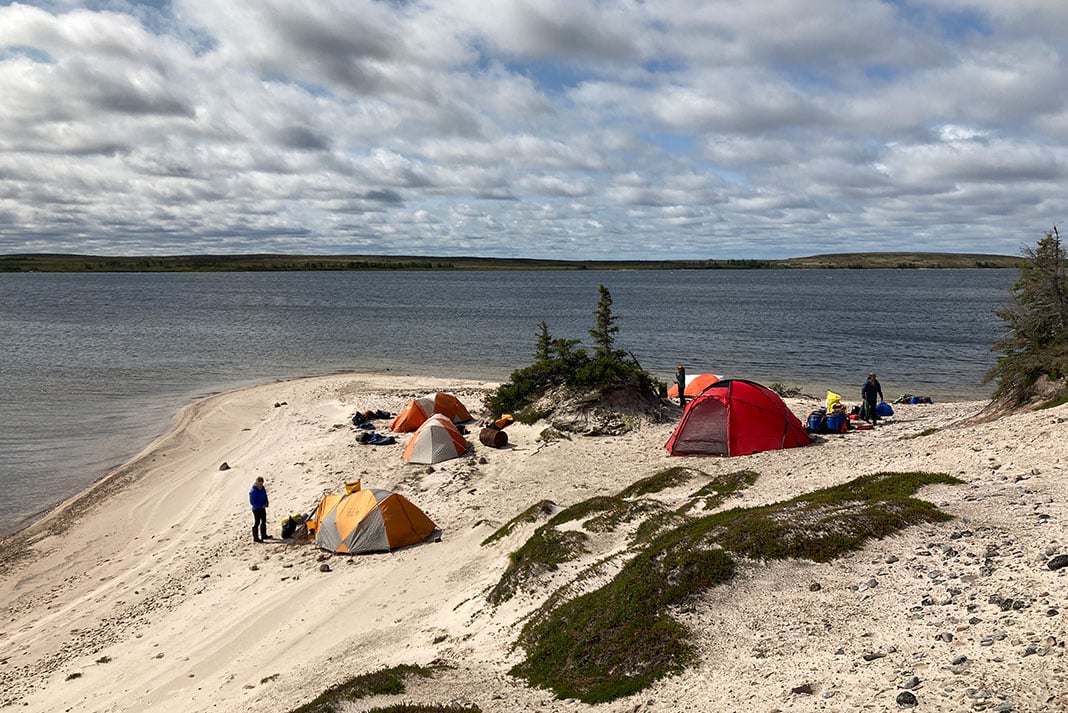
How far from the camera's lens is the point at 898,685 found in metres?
6.68

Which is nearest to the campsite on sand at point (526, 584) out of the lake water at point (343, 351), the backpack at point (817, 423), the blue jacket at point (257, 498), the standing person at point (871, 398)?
the backpack at point (817, 423)

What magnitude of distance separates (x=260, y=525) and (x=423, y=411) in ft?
33.4

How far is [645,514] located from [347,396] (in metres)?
26.3

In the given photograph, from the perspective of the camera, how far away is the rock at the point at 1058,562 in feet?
26.5

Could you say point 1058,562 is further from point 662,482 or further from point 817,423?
point 817,423

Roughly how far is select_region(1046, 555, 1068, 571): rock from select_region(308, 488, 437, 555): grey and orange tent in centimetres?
1292

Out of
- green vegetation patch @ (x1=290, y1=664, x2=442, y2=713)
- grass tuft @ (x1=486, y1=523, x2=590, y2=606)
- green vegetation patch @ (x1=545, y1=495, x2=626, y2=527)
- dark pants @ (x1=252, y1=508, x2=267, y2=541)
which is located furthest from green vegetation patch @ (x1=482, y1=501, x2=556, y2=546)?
dark pants @ (x1=252, y1=508, x2=267, y2=541)

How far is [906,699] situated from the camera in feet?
20.8

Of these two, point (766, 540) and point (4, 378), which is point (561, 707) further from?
point (4, 378)

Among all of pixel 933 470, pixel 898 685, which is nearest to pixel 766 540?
pixel 898 685

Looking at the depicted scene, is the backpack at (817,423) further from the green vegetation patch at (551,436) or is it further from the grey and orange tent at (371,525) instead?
the grey and orange tent at (371,525)

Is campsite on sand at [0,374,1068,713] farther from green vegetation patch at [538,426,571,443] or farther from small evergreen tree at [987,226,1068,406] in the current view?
small evergreen tree at [987,226,1068,406]

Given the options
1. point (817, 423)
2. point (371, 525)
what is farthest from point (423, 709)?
point (817, 423)

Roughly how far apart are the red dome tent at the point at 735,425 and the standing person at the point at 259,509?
480 inches
